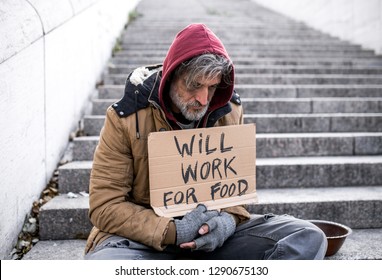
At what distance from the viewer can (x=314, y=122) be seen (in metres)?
4.43

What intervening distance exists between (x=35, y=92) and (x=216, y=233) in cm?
182

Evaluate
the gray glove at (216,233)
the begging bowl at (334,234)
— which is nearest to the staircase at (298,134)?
the begging bowl at (334,234)

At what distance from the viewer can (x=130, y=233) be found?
2.07 metres

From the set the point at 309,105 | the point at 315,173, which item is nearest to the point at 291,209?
the point at 315,173

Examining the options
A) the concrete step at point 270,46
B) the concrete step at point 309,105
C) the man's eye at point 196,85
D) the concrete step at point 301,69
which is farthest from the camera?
the concrete step at point 270,46

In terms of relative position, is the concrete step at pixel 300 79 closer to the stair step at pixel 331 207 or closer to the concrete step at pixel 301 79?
the concrete step at pixel 301 79

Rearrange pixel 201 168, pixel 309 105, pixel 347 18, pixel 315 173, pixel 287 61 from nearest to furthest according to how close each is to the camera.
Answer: pixel 201 168, pixel 315 173, pixel 309 105, pixel 287 61, pixel 347 18

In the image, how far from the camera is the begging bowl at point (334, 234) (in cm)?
264

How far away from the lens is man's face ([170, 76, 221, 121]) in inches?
83.6

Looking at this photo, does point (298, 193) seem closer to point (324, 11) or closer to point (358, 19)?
point (358, 19)

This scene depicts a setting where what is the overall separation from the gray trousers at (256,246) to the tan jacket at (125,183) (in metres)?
0.07

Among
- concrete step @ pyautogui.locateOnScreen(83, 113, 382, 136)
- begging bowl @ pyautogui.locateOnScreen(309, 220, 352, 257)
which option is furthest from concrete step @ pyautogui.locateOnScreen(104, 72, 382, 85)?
begging bowl @ pyautogui.locateOnScreen(309, 220, 352, 257)

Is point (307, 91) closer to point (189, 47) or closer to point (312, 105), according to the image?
point (312, 105)
